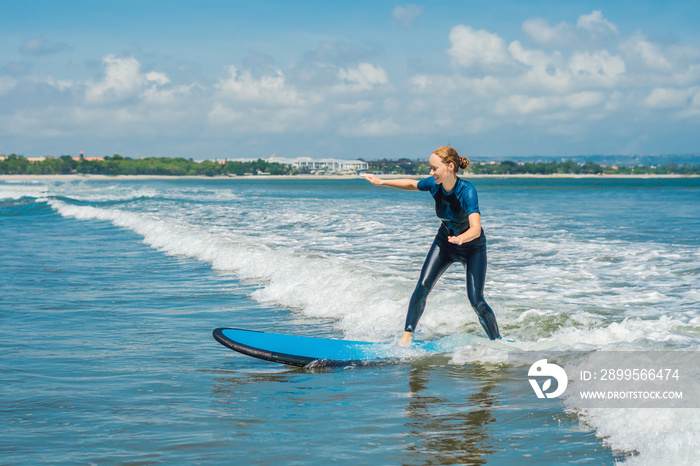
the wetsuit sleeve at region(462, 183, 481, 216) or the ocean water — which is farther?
the wetsuit sleeve at region(462, 183, 481, 216)

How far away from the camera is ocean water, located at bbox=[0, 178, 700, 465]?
4238mm

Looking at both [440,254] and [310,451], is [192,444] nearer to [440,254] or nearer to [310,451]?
[310,451]

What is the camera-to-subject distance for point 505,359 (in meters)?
6.33

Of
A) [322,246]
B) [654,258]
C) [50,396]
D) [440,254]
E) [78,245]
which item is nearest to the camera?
[50,396]

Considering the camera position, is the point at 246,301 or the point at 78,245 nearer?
the point at 246,301

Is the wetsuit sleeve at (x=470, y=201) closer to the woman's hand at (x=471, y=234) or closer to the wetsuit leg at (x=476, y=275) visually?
the woman's hand at (x=471, y=234)

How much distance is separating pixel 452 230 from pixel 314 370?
1950 mm

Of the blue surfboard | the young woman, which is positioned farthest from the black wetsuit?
the blue surfboard

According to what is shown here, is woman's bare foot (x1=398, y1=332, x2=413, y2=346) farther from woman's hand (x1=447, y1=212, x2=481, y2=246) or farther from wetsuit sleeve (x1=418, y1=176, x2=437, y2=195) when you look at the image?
wetsuit sleeve (x1=418, y1=176, x2=437, y2=195)

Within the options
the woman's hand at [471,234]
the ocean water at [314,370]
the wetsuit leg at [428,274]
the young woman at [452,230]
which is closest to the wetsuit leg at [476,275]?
the young woman at [452,230]

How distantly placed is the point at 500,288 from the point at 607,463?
21.4 ft

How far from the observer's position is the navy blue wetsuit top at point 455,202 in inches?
228

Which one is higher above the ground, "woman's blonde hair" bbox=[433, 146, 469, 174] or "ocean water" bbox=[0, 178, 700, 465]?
"woman's blonde hair" bbox=[433, 146, 469, 174]

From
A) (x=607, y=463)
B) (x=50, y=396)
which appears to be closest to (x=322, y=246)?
(x=50, y=396)
